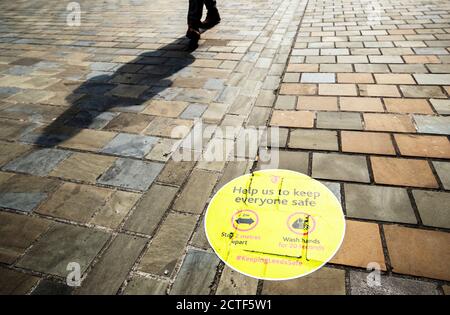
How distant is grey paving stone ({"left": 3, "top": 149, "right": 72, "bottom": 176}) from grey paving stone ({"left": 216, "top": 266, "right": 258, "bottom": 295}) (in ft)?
5.97

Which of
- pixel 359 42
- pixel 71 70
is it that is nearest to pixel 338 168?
pixel 359 42

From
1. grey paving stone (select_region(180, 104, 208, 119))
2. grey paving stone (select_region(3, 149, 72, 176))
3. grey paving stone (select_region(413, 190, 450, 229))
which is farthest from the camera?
grey paving stone (select_region(180, 104, 208, 119))

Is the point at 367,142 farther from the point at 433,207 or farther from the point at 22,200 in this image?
the point at 22,200

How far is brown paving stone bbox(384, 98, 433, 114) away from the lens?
114 inches

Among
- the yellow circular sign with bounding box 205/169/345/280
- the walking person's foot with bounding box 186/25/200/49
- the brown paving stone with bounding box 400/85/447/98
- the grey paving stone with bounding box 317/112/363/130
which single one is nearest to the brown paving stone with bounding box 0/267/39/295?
the yellow circular sign with bounding box 205/169/345/280

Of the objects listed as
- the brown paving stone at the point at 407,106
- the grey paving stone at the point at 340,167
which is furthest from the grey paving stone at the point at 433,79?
the grey paving stone at the point at 340,167

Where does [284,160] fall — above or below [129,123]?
below

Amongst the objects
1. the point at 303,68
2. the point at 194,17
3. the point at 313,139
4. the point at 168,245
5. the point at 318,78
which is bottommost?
the point at 168,245

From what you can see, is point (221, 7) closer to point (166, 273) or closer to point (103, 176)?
point (103, 176)

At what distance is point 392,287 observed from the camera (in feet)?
4.98

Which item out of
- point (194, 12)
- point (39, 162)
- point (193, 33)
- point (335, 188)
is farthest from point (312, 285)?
point (194, 12)

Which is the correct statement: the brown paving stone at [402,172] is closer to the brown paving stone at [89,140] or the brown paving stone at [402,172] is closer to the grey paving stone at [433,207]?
the grey paving stone at [433,207]

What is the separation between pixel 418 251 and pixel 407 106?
1.83 metres

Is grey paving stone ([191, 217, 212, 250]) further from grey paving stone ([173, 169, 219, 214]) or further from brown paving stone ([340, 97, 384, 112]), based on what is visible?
brown paving stone ([340, 97, 384, 112])
